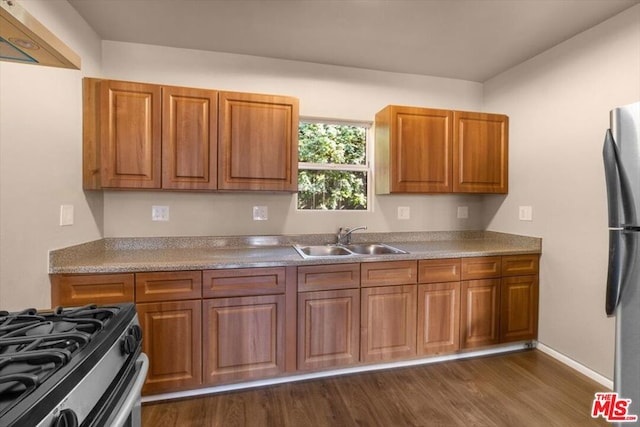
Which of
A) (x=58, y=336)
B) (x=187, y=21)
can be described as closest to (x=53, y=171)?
(x=187, y=21)

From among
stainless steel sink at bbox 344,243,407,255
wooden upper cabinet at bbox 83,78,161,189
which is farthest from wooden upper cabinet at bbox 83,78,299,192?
stainless steel sink at bbox 344,243,407,255

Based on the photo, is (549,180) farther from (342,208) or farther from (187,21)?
(187,21)

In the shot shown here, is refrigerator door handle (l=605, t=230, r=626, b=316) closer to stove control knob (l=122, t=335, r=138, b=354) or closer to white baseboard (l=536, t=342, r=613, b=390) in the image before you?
white baseboard (l=536, t=342, r=613, b=390)

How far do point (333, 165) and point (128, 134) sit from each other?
5.30ft

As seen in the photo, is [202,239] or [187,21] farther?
[202,239]

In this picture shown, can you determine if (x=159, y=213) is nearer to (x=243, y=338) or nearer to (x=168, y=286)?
(x=168, y=286)

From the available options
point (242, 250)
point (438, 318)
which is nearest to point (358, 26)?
point (242, 250)

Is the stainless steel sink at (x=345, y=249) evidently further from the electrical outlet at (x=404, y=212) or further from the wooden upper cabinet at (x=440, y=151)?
the wooden upper cabinet at (x=440, y=151)

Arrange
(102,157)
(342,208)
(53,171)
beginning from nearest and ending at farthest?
(53,171) < (102,157) < (342,208)

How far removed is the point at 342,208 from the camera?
2818 millimetres

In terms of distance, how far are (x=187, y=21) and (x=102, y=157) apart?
3.59ft

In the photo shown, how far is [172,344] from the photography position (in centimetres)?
185

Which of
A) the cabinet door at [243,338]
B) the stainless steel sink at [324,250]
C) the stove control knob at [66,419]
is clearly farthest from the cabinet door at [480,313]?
the stove control knob at [66,419]

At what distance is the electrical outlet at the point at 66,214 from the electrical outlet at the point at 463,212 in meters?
3.19
